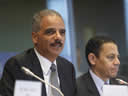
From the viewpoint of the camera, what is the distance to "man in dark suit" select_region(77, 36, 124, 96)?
1.47 m

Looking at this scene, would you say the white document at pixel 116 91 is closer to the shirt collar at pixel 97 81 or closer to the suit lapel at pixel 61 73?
the suit lapel at pixel 61 73

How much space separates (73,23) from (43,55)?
1962 mm

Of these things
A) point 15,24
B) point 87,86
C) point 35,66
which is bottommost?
point 87,86

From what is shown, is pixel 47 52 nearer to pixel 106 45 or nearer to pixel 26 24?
pixel 106 45

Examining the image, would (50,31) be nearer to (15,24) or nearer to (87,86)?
(87,86)

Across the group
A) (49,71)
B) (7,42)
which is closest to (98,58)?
(49,71)

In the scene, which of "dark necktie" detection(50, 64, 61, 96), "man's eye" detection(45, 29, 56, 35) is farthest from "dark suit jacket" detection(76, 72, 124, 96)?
"man's eye" detection(45, 29, 56, 35)

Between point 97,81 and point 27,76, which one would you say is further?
point 97,81

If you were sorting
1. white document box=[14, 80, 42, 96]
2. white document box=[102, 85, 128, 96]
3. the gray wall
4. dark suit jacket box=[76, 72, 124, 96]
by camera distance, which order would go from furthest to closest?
1. the gray wall
2. dark suit jacket box=[76, 72, 124, 96]
3. white document box=[102, 85, 128, 96]
4. white document box=[14, 80, 42, 96]

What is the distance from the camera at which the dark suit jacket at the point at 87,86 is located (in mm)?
1439

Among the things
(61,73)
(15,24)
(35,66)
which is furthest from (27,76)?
(15,24)

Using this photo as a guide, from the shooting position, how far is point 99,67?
61.1 inches

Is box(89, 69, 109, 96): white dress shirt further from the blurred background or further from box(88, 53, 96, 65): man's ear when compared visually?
the blurred background

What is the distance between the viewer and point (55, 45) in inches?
45.4
